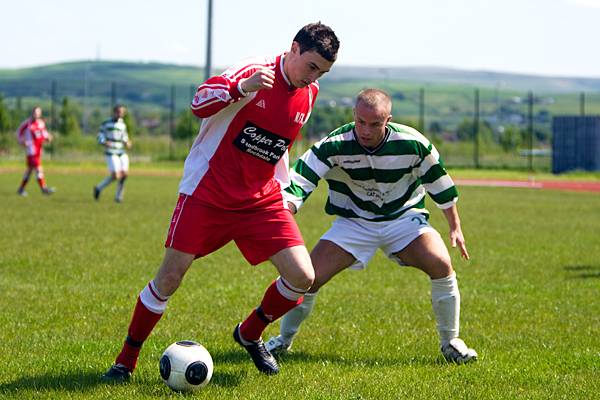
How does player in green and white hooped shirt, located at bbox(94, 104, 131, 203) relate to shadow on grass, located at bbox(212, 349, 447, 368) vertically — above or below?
above

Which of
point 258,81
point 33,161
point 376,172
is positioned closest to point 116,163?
point 33,161

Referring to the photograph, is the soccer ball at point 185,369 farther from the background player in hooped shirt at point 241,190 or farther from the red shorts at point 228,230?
the red shorts at point 228,230

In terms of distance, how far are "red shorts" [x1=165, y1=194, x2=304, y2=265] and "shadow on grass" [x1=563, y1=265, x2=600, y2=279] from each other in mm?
6121

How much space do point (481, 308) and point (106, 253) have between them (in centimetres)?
527

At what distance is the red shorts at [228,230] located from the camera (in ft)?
20.3

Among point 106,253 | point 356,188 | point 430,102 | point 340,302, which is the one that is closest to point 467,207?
point 106,253

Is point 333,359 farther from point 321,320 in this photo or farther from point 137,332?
point 321,320

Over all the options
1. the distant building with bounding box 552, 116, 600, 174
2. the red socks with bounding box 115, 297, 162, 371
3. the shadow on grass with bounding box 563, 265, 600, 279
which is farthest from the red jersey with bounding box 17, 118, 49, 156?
the distant building with bounding box 552, 116, 600, 174

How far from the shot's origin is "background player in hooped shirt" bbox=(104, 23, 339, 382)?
617 centimetres

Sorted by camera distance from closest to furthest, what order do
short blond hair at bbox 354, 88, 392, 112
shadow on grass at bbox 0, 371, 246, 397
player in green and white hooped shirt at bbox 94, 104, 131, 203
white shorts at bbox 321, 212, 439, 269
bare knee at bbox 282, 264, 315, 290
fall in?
shadow on grass at bbox 0, 371, 246, 397 < bare knee at bbox 282, 264, 315, 290 < short blond hair at bbox 354, 88, 392, 112 < white shorts at bbox 321, 212, 439, 269 < player in green and white hooped shirt at bbox 94, 104, 131, 203

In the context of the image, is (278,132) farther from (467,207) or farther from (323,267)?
(467,207)

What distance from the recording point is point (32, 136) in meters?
25.1

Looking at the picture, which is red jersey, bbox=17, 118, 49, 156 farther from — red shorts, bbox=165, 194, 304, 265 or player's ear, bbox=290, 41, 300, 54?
player's ear, bbox=290, 41, 300, 54

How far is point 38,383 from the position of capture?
6.12 metres
